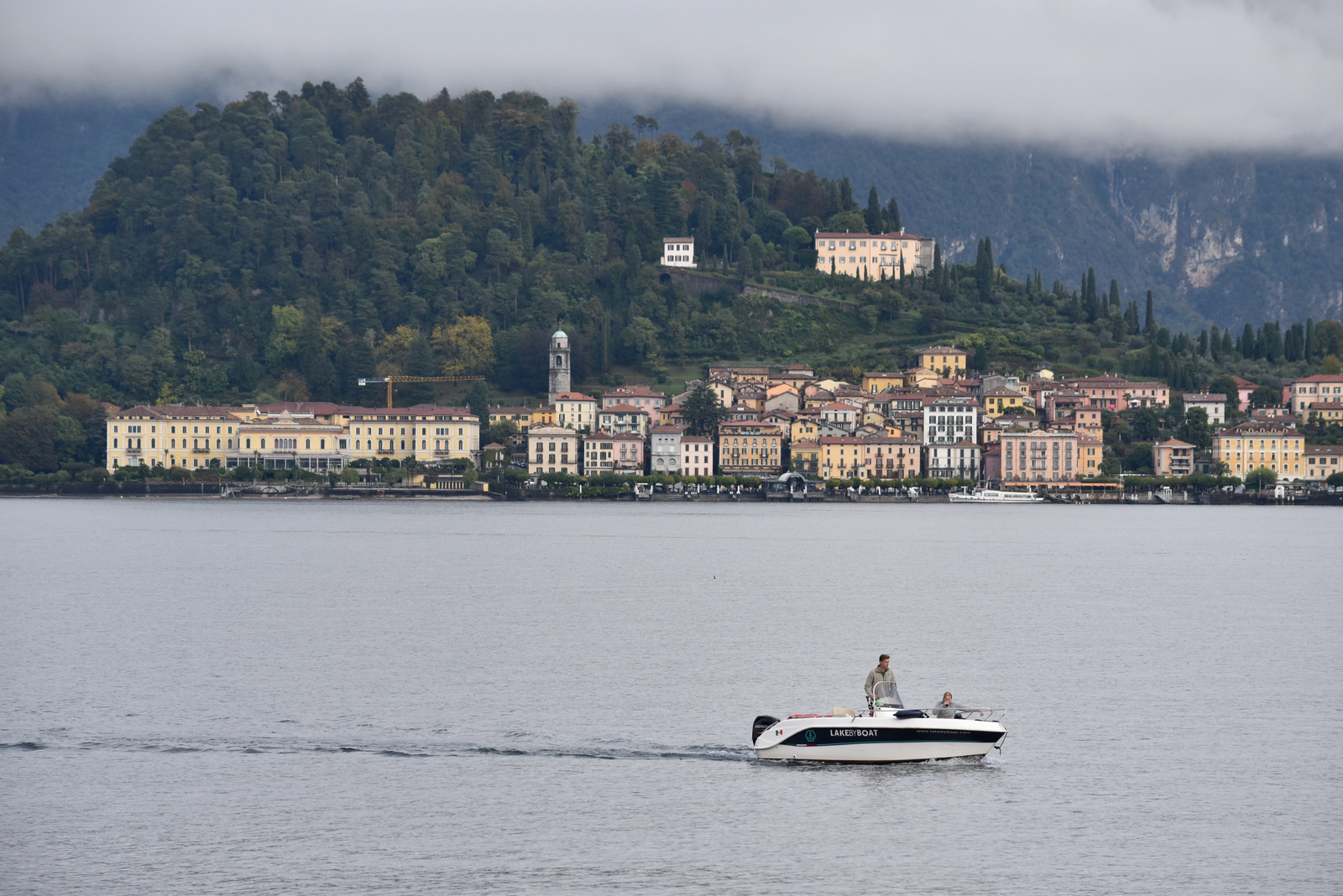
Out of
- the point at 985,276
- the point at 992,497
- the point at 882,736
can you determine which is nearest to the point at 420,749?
the point at 882,736

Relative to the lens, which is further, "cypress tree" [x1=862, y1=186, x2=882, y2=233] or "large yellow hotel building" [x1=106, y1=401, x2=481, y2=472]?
"cypress tree" [x1=862, y1=186, x2=882, y2=233]

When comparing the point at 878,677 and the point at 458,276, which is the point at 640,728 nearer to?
the point at 878,677

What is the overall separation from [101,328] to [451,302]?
1325 inches

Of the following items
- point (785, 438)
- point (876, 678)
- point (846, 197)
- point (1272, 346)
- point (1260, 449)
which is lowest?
point (876, 678)

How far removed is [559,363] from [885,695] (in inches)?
4698

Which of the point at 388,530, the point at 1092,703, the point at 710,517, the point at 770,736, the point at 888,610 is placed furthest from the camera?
the point at 710,517

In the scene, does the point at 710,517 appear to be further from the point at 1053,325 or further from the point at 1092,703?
the point at 1092,703

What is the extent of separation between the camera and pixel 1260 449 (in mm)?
129250

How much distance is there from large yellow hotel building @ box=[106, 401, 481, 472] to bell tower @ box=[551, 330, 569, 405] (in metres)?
10.9

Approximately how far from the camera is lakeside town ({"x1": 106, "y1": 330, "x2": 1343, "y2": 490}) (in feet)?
427

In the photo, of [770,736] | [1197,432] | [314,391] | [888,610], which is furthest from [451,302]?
[770,736]

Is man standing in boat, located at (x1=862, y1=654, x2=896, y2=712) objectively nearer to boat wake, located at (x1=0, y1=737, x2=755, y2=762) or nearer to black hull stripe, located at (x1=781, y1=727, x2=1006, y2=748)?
black hull stripe, located at (x1=781, y1=727, x2=1006, y2=748)

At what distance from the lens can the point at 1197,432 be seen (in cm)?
12875


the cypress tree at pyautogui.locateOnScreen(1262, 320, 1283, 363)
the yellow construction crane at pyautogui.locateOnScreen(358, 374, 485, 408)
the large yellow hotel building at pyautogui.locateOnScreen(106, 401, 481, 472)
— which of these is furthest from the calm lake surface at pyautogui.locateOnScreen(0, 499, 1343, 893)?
the cypress tree at pyautogui.locateOnScreen(1262, 320, 1283, 363)
